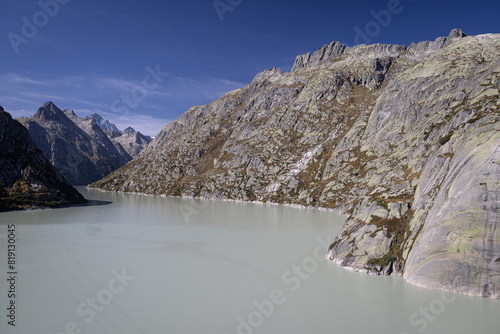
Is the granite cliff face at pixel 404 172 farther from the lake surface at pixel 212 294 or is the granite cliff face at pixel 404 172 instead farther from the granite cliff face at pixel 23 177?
the granite cliff face at pixel 23 177

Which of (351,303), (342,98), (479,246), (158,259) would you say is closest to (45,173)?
(158,259)

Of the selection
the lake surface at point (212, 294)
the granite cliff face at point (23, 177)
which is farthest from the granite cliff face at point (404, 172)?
the granite cliff face at point (23, 177)

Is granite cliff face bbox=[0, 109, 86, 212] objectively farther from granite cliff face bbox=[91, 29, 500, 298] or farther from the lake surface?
granite cliff face bbox=[91, 29, 500, 298]

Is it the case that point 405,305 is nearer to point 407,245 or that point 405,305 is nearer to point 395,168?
point 407,245

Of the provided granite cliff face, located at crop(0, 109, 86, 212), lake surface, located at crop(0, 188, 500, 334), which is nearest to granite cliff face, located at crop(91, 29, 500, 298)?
lake surface, located at crop(0, 188, 500, 334)

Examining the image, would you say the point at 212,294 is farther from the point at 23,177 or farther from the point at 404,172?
the point at 23,177
